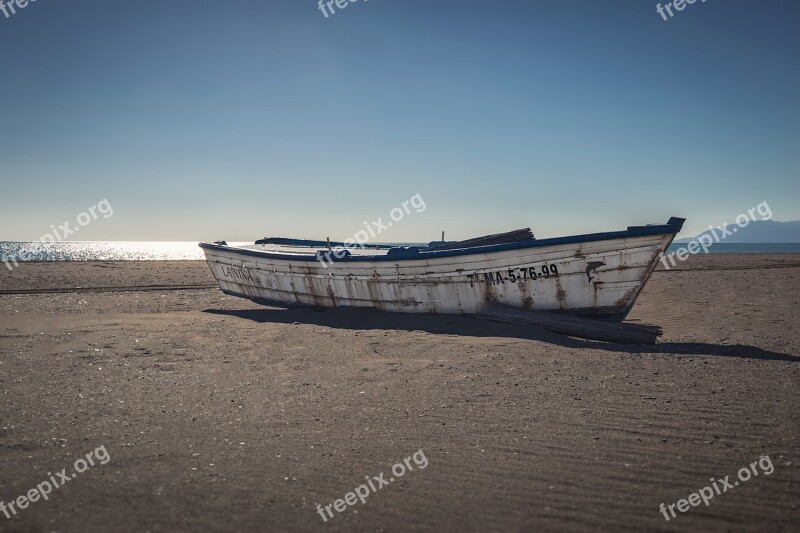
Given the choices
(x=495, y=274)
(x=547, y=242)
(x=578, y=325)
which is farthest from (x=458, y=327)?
(x=547, y=242)

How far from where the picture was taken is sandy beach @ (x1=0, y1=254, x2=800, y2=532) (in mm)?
3408

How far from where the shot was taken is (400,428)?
4.96 m

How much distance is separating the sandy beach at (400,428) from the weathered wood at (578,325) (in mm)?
355

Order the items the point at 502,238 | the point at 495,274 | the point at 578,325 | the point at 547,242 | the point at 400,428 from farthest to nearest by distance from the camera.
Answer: the point at 502,238 < the point at 495,274 < the point at 547,242 < the point at 578,325 < the point at 400,428

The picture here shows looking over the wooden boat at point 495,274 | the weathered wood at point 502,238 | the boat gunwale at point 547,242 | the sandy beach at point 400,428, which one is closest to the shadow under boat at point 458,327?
the sandy beach at point 400,428

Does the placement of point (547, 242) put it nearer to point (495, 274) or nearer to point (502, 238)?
point (495, 274)

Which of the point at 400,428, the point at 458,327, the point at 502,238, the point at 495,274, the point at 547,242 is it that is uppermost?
the point at 502,238

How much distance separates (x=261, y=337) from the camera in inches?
383

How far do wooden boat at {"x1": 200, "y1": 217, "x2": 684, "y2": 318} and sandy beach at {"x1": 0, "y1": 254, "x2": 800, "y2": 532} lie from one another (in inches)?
60.4

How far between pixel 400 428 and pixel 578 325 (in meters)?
5.92

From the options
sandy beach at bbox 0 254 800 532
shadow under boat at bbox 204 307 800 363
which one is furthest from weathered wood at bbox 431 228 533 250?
sandy beach at bbox 0 254 800 532

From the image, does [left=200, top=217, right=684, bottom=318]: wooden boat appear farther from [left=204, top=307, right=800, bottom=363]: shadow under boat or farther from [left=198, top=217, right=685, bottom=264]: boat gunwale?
[left=204, top=307, right=800, bottom=363]: shadow under boat

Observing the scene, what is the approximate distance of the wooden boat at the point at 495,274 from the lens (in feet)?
33.3

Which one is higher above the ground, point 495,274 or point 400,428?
point 495,274
